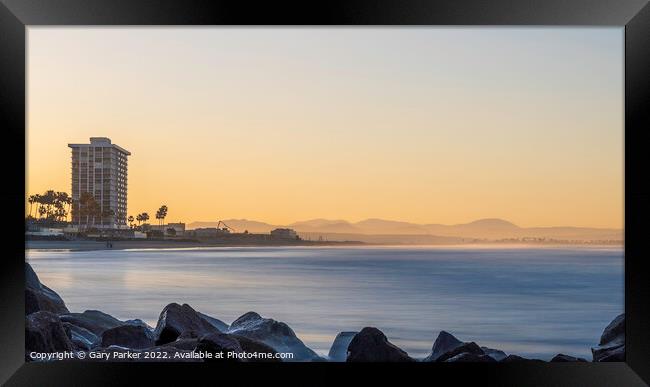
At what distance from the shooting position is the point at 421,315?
7.22 m

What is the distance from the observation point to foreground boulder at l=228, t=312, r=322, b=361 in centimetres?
580

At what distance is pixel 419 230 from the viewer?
22.9ft

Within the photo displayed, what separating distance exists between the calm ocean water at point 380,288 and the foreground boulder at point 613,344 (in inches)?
29.7

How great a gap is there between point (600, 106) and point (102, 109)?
15.7 feet

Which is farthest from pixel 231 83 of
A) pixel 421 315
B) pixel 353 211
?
pixel 421 315

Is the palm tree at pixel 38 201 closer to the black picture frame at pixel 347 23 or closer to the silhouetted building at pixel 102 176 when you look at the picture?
the silhouetted building at pixel 102 176

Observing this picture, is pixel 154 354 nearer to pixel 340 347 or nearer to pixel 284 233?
pixel 340 347

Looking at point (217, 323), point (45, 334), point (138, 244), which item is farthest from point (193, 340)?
point (138, 244)

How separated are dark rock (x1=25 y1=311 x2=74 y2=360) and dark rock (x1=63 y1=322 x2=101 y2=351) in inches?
9.3

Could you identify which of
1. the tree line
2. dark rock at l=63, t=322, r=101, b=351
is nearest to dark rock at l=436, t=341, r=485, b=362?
dark rock at l=63, t=322, r=101, b=351

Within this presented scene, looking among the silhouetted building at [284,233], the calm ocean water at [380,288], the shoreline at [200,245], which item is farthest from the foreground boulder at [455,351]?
the silhouetted building at [284,233]

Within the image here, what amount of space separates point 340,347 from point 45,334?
2683 mm

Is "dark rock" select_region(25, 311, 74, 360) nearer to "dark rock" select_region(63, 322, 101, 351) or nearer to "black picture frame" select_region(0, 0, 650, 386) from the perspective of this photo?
"dark rock" select_region(63, 322, 101, 351)

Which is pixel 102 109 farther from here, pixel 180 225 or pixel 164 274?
pixel 164 274
